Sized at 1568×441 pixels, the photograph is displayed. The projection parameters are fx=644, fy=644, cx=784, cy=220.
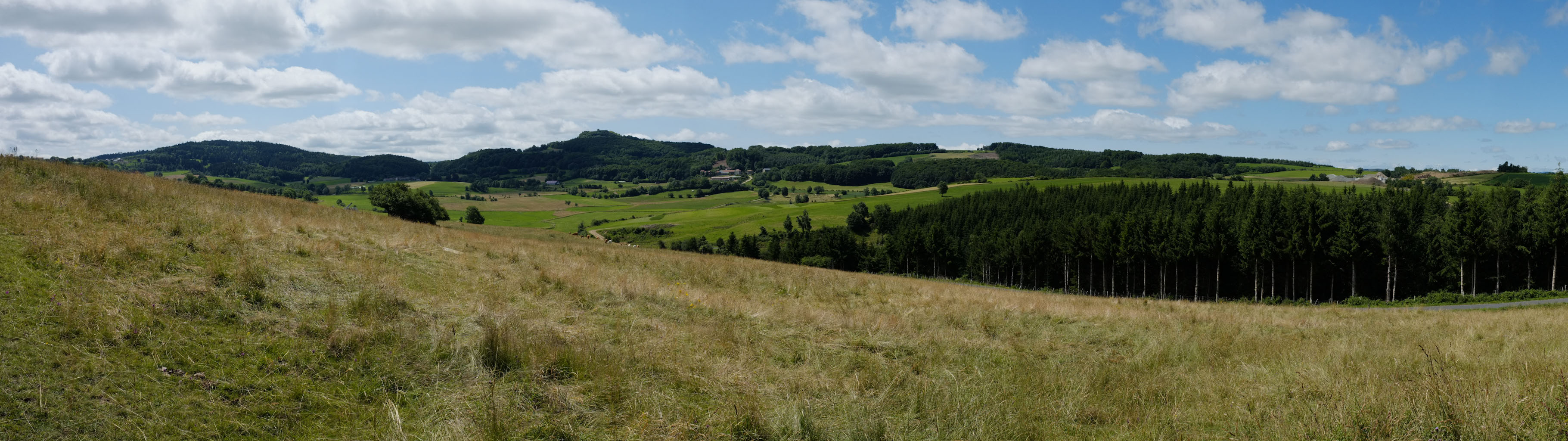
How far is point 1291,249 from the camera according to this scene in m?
59.4

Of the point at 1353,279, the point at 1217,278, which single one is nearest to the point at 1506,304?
the point at 1353,279

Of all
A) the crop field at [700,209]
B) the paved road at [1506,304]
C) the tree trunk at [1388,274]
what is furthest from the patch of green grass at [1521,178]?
the paved road at [1506,304]

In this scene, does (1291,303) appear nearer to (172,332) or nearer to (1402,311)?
(1402,311)

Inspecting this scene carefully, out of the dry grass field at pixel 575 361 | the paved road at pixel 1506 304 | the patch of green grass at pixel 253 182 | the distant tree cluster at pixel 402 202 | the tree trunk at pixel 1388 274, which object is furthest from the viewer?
the patch of green grass at pixel 253 182

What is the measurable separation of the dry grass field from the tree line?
2343 inches

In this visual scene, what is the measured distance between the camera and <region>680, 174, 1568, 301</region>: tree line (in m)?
57.9

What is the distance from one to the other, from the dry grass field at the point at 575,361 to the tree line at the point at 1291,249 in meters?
59.5

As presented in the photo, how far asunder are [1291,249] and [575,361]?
71983mm

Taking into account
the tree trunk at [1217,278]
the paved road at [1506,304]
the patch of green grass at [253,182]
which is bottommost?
the tree trunk at [1217,278]

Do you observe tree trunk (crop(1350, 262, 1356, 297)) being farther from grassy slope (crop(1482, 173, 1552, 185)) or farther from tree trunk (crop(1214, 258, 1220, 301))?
grassy slope (crop(1482, 173, 1552, 185))

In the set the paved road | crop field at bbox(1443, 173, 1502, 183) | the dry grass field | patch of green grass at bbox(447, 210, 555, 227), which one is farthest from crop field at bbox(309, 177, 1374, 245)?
the dry grass field

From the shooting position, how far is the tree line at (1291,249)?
5788 cm

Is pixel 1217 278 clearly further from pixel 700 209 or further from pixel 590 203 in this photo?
pixel 590 203

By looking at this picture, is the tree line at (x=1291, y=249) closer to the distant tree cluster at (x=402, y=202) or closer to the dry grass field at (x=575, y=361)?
the dry grass field at (x=575, y=361)
